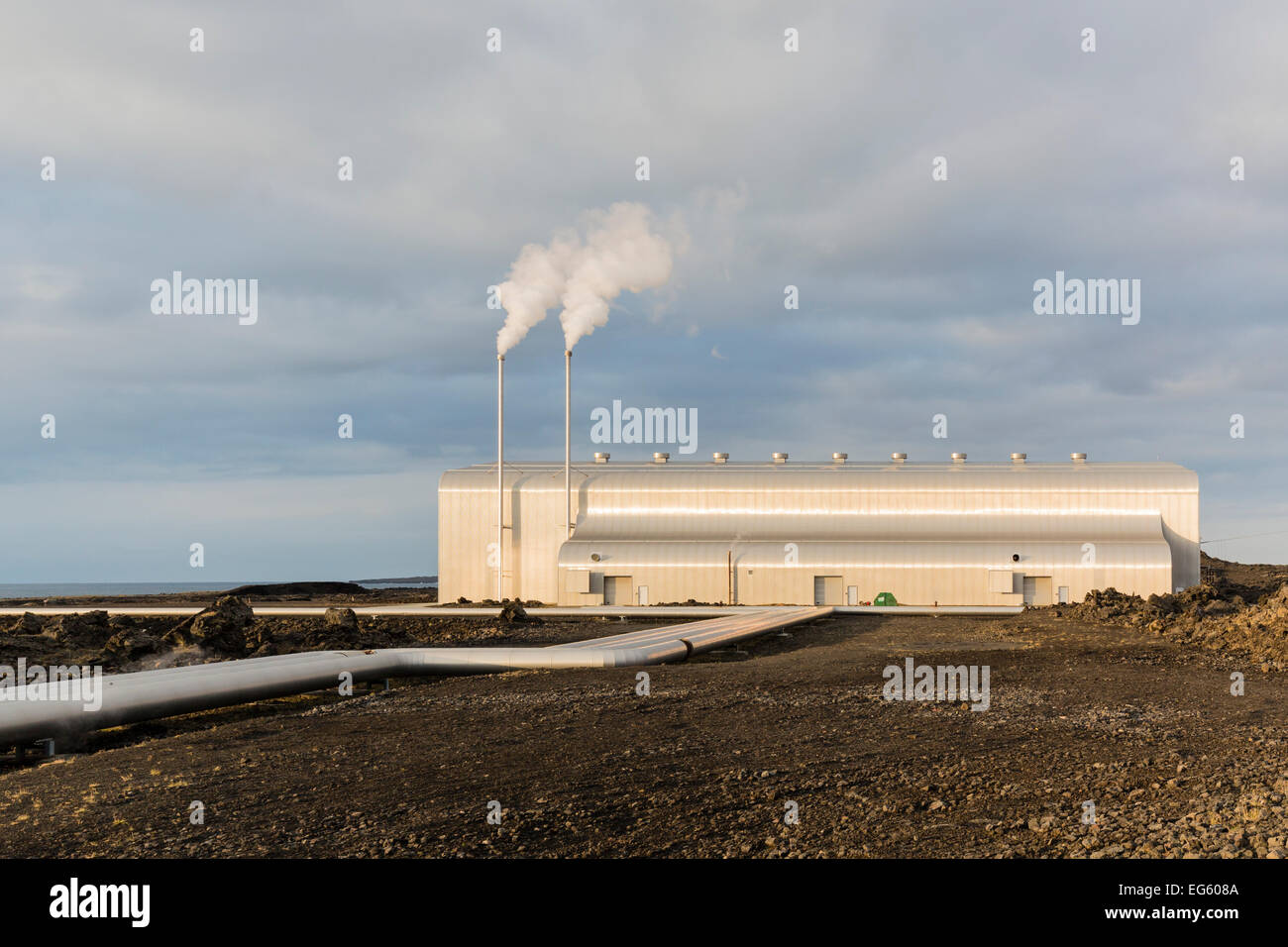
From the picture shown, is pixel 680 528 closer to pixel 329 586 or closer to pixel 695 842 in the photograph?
pixel 329 586

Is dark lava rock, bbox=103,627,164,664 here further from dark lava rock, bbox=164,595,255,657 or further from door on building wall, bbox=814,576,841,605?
door on building wall, bbox=814,576,841,605

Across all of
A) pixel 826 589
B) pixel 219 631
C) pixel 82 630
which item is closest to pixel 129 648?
pixel 219 631

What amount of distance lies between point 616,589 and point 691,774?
40.7m

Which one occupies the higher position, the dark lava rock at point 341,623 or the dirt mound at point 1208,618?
the dark lava rock at point 341,623

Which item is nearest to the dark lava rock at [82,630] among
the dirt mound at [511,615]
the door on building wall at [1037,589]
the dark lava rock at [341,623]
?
the dark lava rock at [341,623]

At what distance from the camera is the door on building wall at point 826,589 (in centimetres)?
4919

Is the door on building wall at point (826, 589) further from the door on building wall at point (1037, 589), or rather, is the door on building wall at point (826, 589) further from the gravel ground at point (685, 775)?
the gravel ground at point (685, 775)

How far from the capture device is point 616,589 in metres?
50.1

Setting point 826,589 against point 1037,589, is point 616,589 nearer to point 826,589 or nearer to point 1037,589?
point 826,589

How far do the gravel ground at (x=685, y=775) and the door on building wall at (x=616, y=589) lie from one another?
1284 inches

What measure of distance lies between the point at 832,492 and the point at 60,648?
1544 inches

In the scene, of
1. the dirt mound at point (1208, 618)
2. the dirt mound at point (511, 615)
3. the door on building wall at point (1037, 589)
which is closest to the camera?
the dirt mound at point (1208, 618)

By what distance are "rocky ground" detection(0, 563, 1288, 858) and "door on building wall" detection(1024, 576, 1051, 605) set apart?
31551 mm

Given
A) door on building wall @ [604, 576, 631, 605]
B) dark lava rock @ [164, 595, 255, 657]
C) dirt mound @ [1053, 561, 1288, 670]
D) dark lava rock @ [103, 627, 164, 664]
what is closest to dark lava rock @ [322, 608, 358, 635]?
dark lava rock @ [164, 595, 255, 657]
